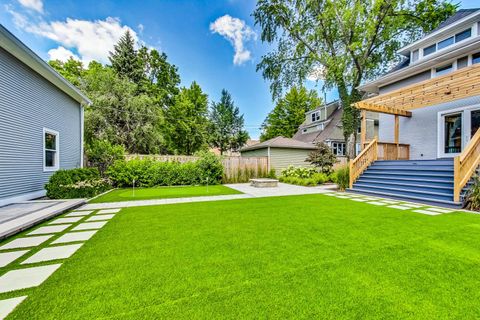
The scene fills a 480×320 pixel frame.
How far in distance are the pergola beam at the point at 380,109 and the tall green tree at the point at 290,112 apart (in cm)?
2082

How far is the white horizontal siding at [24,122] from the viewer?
219 inches

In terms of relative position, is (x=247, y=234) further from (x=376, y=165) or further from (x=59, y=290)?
(x=376, y=165)

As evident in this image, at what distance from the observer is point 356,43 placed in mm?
11781

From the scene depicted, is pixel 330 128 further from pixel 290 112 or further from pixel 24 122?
pixel 24 122

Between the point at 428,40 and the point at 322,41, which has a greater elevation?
the point at 322,41

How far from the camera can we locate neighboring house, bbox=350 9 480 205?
622 cm

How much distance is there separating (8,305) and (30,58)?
23.4ft

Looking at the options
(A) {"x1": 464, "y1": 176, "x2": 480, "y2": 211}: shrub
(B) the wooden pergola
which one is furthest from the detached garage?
(A) {"x1": 464, "y1": 176, "x2": 480, "y2": 211}: shrub

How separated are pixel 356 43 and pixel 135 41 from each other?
20.3 meters

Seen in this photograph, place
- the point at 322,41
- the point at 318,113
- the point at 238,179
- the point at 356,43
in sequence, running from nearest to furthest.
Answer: the point at 356,43, the point at 238,179, the point at 322,41, the point at 318,113

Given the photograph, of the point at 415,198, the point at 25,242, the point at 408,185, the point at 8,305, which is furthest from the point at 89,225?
the point at 408,185

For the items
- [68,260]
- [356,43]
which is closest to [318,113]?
[356,43]

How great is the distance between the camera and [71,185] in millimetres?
6617

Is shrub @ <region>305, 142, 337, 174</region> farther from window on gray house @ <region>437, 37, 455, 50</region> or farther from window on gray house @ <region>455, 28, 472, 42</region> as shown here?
window on gray house @ <region>455, 28, 472, 42</region>
